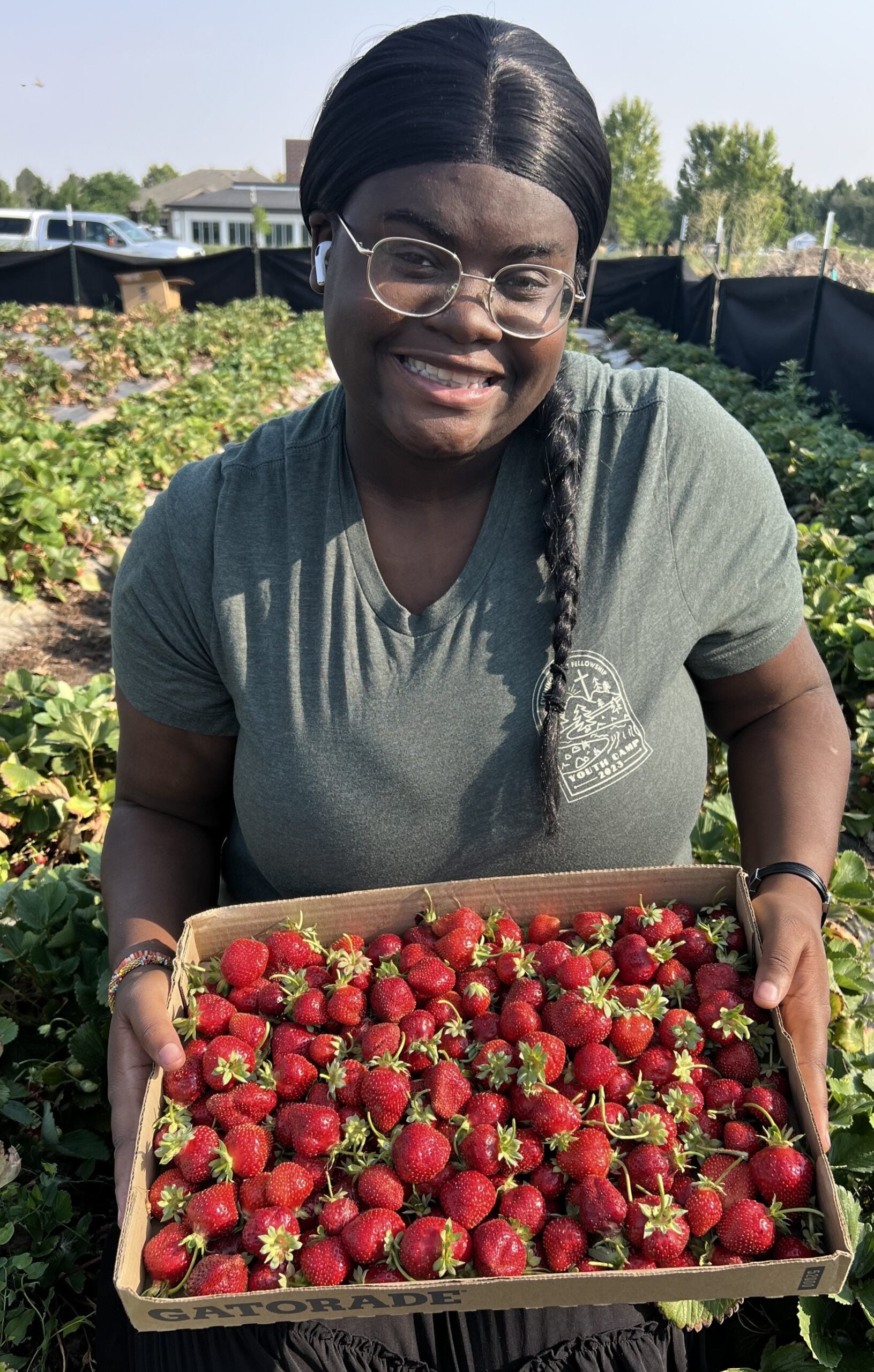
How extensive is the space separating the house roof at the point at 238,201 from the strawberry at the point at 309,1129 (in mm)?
76394

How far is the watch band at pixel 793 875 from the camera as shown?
1722mm

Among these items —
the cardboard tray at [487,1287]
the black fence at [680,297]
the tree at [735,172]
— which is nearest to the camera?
the cardboard tray at [487,1287]

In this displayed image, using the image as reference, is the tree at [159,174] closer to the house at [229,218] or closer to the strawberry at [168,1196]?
the house at [229,218]

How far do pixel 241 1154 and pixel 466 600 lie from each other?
824mm

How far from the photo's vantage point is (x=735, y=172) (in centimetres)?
5997

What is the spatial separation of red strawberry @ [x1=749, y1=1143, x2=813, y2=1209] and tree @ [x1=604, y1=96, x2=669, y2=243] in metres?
65.3

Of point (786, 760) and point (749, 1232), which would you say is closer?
point (749, 1232)

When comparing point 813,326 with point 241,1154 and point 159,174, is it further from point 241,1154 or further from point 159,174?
point 159,174

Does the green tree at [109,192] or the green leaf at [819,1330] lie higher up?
the green tree at [109,192]

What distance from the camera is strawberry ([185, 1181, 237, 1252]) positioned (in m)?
1.28

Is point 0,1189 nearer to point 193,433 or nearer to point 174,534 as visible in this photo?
point 174,534

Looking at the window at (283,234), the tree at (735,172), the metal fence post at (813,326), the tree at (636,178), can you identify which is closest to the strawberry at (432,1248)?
the metal fence post at (813,326)

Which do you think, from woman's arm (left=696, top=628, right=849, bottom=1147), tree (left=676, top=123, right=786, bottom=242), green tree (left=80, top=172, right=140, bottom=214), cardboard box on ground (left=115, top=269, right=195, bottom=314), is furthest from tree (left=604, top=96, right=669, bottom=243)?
woman's arm (left=696, top=628, right=849, bottom=1147)

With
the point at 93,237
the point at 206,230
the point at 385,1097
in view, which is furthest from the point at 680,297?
the point at 206,230
